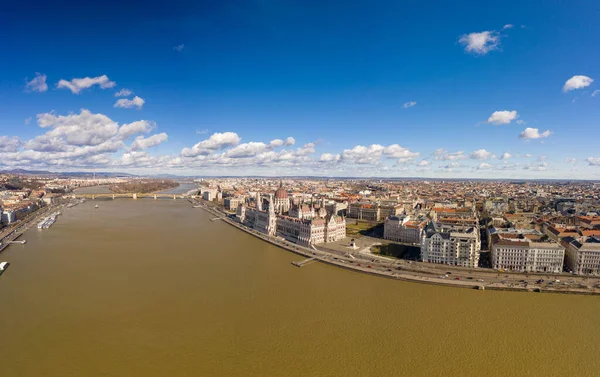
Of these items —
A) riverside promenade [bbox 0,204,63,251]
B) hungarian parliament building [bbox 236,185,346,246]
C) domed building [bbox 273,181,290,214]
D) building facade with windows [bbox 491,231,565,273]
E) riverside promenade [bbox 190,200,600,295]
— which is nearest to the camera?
riverside promenade [bbox 190,200,600,295]

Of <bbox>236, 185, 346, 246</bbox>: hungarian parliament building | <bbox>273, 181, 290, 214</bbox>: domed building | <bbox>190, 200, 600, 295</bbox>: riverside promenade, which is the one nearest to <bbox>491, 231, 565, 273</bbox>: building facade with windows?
<bbox>190, 200, 600, 295</bbox>: riverside promenade

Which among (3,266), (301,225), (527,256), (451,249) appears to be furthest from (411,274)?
(3,266)

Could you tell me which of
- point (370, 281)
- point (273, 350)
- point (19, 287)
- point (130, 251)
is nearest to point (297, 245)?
point (370, 281)

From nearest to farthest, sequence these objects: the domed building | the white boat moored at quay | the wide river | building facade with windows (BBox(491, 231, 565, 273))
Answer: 1. the wide river
2. the white boat moored at quay
3. building facade with windows (BBox(491, 231, 565, 273))
4. the domed building

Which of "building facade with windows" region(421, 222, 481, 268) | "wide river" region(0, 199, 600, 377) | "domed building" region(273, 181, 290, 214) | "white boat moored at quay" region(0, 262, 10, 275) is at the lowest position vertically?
"wide river" region(0, 199, 600, 377)

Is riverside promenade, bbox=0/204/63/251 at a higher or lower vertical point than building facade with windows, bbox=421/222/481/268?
lower

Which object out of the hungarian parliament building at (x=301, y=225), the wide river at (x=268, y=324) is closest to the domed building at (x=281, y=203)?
the hungarian parliament building at (x=301, y=225)

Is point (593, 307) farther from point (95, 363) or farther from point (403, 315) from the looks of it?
point (95, 363)

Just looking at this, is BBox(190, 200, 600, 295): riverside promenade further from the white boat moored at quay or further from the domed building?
the white boat moored at quay
